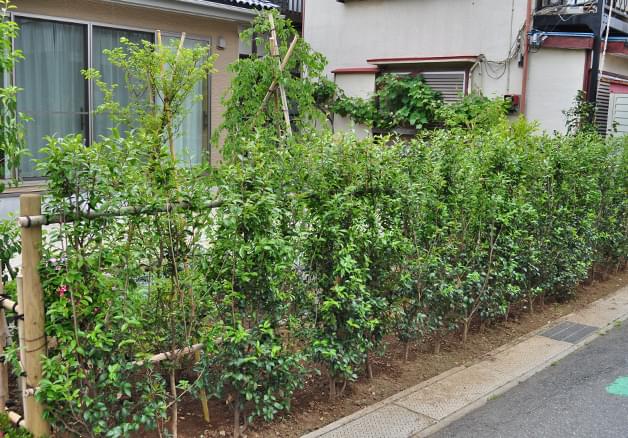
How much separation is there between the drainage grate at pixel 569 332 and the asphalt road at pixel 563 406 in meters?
0.45

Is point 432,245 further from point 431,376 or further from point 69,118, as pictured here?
point 69,118

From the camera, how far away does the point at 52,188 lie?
3428 millimetres

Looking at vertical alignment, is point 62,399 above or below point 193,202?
below

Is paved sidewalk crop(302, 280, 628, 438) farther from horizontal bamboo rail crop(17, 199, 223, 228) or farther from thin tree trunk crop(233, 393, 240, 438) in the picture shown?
horizontal bamboo rail crop(17, 199, 223, 228)

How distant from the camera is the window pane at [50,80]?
917cm

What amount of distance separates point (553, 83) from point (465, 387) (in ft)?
27.8

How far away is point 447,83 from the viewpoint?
13469 millimetres

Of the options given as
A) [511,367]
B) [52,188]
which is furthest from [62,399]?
[511,367]

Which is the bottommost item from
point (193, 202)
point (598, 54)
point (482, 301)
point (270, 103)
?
point (482, 301)

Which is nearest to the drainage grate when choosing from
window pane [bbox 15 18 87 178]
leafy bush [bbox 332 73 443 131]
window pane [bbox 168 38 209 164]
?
leafy bush [bbox 332 73 443 131]

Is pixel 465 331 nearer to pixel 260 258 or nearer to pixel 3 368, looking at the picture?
pixel 260 258

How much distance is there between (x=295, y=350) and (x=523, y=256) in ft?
10.9

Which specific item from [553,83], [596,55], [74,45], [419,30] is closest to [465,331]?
[74,45]

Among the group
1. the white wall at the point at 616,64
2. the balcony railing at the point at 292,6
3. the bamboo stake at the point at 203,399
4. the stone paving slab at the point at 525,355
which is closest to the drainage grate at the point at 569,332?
the stone paving slab at the point at 525,355
